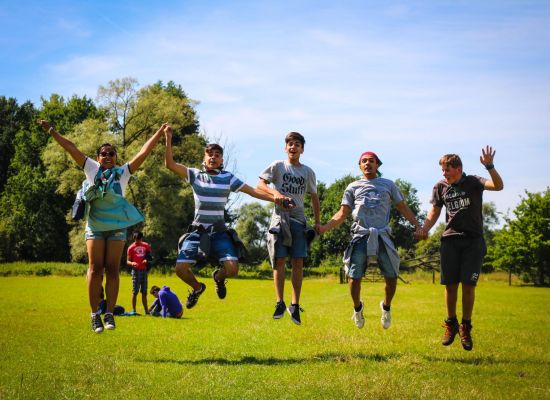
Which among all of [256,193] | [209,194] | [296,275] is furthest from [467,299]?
[209,194]

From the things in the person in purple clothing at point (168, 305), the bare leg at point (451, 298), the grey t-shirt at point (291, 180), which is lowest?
the person in purple clothing at point (168, 305)

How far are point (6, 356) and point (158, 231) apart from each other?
39867 millimetres

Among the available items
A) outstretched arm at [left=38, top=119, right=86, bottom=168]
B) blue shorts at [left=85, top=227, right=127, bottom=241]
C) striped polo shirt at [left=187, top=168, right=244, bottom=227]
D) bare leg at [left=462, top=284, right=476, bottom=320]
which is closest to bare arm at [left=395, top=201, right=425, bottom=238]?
bare leg at [left=462, top=284, right=476, bottom=320]

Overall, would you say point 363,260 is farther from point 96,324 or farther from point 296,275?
point 96,324

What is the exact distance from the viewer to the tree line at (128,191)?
51.3 m

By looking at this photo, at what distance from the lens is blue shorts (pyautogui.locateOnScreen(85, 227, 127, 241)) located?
30.8ft

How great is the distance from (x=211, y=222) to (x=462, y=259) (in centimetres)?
430

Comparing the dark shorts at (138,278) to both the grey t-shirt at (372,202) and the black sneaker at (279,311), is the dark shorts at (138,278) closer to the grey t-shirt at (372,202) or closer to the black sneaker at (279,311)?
the black sneaker at (279,311)

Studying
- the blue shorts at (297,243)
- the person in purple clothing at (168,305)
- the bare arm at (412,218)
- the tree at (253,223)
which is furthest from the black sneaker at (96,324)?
the tree at (253,223)

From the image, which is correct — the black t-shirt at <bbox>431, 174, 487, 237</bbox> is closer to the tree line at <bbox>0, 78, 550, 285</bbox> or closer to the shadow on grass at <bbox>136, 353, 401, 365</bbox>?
the shadow on grass at <bbox>136, 353, 401, 365</bbox>

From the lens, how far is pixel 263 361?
9742mm

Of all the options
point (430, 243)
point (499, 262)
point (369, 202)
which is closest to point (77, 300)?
point (369, 202)

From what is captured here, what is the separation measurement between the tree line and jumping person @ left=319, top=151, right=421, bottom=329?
41215mm

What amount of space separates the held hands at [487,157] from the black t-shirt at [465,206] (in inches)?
14.4
